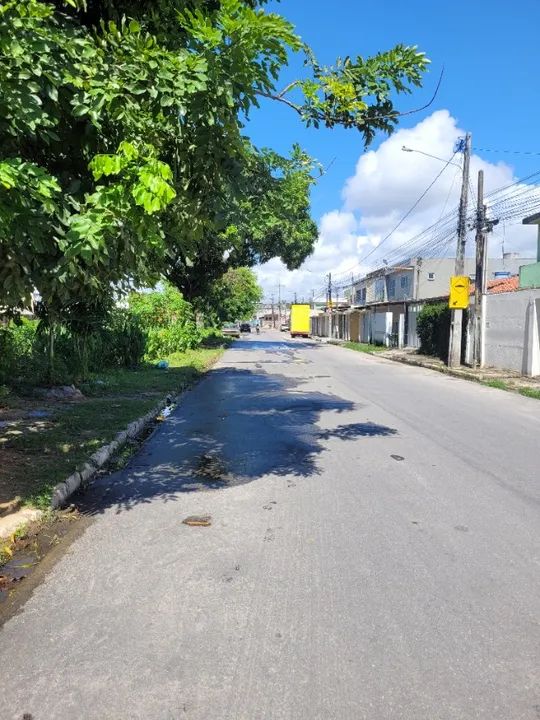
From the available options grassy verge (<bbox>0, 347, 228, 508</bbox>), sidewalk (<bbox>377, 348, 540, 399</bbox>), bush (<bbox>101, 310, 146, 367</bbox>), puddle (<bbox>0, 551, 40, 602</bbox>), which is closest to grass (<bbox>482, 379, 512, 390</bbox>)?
sidewalk (<bbox>377, 348, 540, 399</bbox>)

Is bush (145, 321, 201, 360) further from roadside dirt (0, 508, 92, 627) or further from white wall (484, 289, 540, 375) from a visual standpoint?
roadside dirt (0, 508, 92, 627)

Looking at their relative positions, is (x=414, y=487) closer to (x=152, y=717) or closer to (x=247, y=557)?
(x=247, y=557)

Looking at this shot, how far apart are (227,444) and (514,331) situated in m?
14.6

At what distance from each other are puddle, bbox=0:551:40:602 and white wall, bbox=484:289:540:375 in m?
17.4

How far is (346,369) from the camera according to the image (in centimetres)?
2255

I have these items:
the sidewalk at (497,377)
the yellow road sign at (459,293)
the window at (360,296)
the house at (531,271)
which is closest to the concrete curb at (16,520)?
the sidewalk at (497,377)

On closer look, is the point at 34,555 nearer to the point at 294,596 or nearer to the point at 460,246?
the point at 294,596

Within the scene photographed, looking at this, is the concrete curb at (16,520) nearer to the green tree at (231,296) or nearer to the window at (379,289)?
the green tree at (231,296)

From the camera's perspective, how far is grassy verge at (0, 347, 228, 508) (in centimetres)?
607

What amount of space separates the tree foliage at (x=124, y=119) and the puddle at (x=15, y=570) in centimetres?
195

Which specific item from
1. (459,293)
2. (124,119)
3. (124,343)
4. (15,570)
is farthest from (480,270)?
(15,570)

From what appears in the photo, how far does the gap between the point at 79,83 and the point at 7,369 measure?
35.1ft

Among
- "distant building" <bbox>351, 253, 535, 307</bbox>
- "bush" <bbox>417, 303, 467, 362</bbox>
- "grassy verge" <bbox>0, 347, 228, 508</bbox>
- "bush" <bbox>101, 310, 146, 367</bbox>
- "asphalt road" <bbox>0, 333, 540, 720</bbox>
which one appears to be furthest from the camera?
"distant building" <bbox>351, 253, 535, 307</bbox>

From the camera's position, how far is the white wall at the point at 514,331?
734 inches
